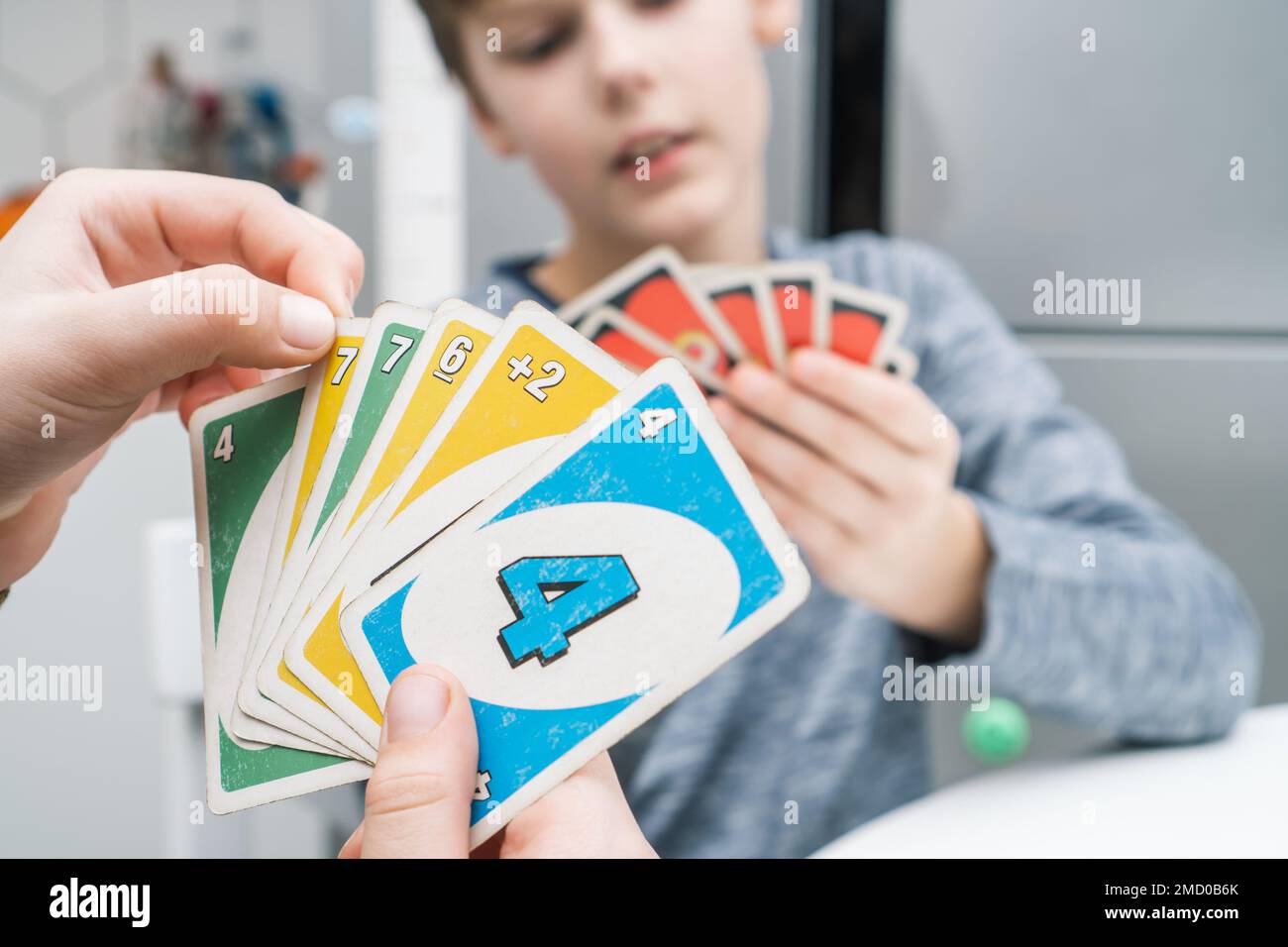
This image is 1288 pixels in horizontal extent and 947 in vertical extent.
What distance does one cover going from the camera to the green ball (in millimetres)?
1275

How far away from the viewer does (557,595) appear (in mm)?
479

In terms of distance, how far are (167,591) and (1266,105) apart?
5.24 feet

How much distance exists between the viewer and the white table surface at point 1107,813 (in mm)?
690

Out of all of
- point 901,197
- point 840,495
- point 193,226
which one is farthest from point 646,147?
point 193,226

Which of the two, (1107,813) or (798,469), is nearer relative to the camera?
(1107,813)

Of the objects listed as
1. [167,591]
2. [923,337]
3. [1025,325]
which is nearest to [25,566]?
[167,591]

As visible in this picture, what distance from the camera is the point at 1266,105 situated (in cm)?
131

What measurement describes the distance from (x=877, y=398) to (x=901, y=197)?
1.38ft

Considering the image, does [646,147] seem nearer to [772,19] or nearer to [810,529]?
[772,19]

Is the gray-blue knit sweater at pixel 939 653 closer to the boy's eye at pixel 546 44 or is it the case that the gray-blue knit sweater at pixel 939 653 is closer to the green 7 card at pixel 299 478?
the boy's eye at pixel 546 44

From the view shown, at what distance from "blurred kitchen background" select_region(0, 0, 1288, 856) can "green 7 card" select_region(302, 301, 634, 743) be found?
0.77m

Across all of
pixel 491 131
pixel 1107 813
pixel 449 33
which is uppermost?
pixel 449 33
